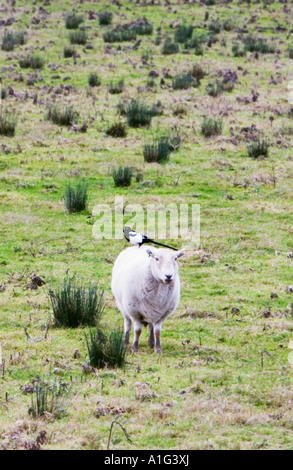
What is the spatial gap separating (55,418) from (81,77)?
15118 mm

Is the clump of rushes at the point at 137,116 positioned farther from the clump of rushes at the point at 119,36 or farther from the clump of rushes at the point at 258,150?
the clump of rushes at the point at 119,36

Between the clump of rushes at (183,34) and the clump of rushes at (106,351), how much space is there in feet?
60.2

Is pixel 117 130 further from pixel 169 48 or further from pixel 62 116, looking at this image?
pixel 169 48

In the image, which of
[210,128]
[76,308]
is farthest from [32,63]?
[76,308]

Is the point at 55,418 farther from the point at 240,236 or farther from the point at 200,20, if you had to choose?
the point at 200,20

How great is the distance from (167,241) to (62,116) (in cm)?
589

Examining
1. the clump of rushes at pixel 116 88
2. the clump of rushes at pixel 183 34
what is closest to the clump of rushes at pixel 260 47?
the clump of rushes at pixel 183 34

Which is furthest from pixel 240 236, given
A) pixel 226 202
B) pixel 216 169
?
pixel 216 169

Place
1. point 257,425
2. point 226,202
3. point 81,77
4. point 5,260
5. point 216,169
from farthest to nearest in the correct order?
point 81,77
point 216,169
point 226,202
point 5,260
point 257,425

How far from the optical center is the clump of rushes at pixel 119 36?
938 inches

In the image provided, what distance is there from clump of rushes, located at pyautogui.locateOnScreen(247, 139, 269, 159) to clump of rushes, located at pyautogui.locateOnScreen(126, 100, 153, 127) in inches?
104

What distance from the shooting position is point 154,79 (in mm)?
20234

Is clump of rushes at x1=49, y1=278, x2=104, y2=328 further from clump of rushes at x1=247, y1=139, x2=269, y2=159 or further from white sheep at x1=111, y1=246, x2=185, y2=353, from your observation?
clump of rushes at x1=247, y1=139, x2=269, y2=159

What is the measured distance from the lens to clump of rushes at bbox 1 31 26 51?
2261 cm
